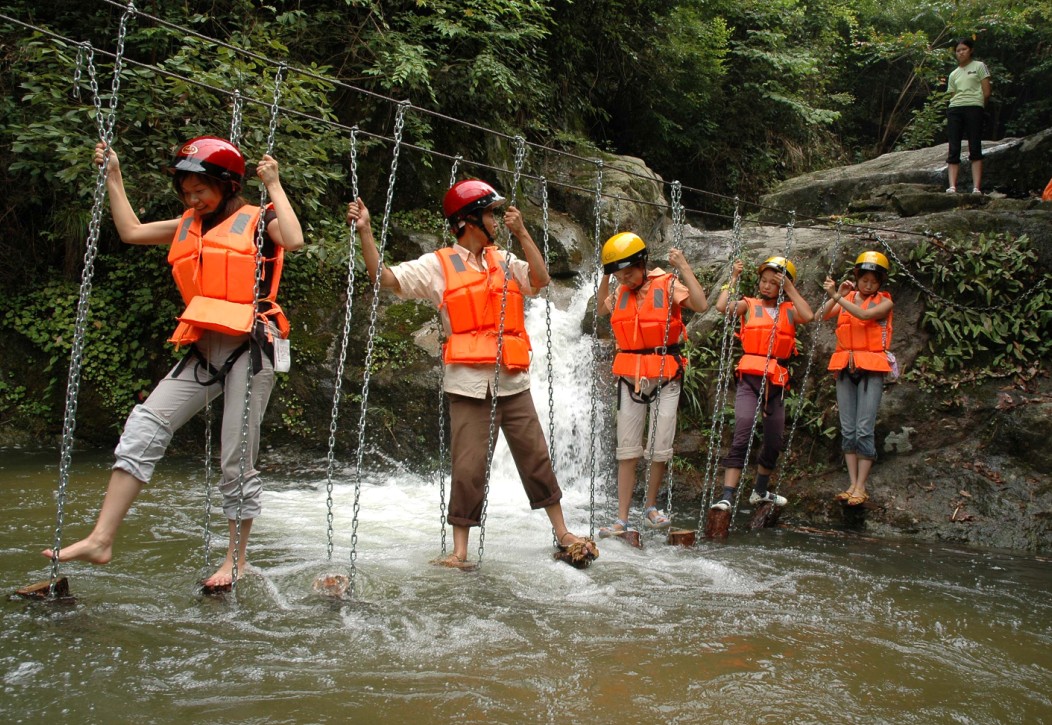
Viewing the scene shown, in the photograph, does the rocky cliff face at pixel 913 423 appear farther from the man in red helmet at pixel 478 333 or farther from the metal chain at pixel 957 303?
the man in red helmet at pixel 478 333

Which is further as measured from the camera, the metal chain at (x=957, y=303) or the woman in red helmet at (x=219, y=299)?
the metal chain at (x=957, y=303)

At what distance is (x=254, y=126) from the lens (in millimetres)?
8078

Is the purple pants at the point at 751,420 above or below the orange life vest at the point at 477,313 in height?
below

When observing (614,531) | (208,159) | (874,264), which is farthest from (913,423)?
(208,159)

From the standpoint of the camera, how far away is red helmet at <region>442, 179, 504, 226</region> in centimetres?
446

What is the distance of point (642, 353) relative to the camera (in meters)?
5.80

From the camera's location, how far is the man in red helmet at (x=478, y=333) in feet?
14.8

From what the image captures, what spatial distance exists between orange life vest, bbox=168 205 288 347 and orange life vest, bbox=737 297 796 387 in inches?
159

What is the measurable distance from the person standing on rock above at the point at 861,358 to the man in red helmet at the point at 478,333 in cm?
320

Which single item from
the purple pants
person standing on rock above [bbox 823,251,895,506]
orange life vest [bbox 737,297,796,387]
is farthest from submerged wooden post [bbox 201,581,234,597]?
person standing on rock above [bbox 823,251,895,506]

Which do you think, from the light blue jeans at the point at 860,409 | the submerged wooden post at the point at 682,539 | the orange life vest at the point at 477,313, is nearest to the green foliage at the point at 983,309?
the light blue jeans at the point at 860,409

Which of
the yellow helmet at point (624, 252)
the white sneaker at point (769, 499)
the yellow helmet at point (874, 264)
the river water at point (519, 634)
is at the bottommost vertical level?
the river water at point (519, 634)

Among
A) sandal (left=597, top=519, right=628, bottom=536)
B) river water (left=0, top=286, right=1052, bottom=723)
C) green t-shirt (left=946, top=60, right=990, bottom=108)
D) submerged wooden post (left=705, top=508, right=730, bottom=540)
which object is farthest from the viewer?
green t-shirt (left=946, top=60, right=990, bottom=108)

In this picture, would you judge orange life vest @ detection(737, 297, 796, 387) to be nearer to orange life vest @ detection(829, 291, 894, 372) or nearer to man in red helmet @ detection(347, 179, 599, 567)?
orange life vest @ detection(829, 291, 894, 372)
